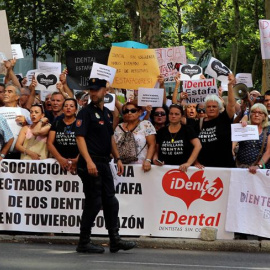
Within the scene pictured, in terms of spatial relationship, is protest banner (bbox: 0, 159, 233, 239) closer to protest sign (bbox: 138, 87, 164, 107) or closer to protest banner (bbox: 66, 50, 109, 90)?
protest sign (bbox: 138, 87, 164, 107)

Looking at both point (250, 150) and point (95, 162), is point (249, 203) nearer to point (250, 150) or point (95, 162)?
point (250, 150)

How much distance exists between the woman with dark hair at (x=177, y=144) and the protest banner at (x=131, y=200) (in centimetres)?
13

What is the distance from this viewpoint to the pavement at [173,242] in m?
12.2

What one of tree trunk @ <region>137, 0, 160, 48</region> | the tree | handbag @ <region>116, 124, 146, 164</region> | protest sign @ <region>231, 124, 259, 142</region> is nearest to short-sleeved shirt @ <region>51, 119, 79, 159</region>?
handbag @ <region>116, 124, 146, 164</region>

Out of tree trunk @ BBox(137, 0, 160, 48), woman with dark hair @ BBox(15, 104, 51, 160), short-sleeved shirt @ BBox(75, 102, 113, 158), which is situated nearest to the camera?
short-sleeved shirt @ BBox(75, 102, 113, 158)

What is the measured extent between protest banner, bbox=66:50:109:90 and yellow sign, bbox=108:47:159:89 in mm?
345

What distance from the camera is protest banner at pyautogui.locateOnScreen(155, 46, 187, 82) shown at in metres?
15.7

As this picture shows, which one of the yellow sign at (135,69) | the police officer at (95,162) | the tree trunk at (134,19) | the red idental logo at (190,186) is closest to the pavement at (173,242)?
the red idental logo at (190,186)

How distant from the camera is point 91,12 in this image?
1602 inches

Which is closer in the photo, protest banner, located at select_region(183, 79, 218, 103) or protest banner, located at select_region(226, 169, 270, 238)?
protest banner, located at select_region(226, 169, 270, 238)

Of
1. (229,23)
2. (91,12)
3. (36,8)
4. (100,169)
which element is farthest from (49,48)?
(100,169)

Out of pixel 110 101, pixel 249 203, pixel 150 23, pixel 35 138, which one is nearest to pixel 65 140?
pixel 35 138

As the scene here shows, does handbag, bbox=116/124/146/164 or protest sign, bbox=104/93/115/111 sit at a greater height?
protest sign, bbox=104/93/115/111

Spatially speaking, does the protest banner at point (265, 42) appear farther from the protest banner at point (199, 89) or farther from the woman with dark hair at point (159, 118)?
the woman with dark hair at point (159, 118)
